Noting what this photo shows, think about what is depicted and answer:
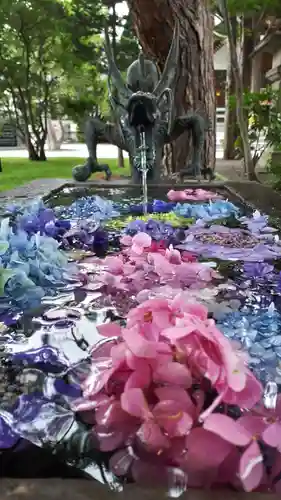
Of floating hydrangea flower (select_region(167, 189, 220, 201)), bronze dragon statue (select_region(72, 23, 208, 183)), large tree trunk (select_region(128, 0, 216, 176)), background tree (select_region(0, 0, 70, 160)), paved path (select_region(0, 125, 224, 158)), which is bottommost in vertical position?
floating hydrangea flower (select_region(167, 189, 220, 201))

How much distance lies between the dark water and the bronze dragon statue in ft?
10.5

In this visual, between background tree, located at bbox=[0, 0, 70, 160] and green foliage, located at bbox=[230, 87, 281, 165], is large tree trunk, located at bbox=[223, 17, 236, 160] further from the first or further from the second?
background tree, located at bbox=[0, 0, 70, 160]

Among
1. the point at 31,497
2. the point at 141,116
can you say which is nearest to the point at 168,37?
the point at 141,116

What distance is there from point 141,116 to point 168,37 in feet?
14.6

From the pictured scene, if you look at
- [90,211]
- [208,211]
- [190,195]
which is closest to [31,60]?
[190,195]

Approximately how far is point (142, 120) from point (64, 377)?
166 inches

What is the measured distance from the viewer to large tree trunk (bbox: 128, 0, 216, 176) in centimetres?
853

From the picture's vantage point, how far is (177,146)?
9328 millimetres

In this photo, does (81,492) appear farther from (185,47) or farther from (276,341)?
(185,47)

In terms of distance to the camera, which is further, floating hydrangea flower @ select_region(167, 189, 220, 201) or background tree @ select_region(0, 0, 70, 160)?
background tree @ select_region(0, 0, 70, 160)

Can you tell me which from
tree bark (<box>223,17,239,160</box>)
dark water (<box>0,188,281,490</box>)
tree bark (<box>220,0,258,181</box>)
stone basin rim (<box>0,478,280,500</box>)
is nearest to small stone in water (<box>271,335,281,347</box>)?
dark water (<box>0,188,281,490</box>)

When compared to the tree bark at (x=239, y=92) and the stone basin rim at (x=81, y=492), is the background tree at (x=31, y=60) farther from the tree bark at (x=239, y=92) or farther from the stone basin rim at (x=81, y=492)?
the stone basin rim at (x=81, y=492)

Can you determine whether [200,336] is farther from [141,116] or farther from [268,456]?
[141,116]

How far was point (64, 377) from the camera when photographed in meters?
1.20
